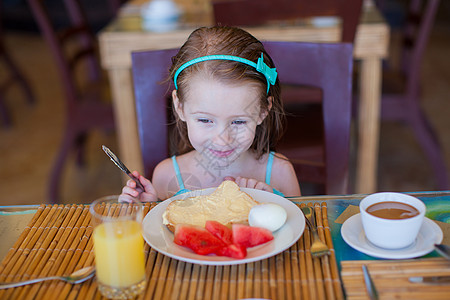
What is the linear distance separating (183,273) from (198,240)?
6 cm

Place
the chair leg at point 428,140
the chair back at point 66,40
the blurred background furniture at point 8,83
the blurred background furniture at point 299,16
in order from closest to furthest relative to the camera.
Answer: the blurred background furniture at point 299,16 < the chair back at point 66,40 < the chair leg at point 428,140 < the blurred background furniture at point 8,83

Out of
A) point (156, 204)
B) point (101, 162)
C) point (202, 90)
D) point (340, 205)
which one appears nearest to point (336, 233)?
point (340, 205)

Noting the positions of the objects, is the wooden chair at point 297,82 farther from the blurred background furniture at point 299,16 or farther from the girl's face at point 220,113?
the girl's face at point 220,113

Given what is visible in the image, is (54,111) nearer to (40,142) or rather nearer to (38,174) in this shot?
(40,142)

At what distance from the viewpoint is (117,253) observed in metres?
0.77

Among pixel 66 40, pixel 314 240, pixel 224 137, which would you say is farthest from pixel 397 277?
pixel 66 40

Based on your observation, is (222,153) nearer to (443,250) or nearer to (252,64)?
(252,64)

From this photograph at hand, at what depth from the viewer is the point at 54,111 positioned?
13.1 feet

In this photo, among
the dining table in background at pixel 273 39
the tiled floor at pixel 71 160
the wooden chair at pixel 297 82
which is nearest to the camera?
the wooden chair at pixel 297 82

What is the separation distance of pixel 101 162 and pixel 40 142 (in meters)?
0.57

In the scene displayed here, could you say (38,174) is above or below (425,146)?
below

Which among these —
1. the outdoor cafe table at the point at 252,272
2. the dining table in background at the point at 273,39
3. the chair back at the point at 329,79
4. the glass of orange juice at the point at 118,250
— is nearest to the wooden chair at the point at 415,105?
the dining table in background at the point at 273,39

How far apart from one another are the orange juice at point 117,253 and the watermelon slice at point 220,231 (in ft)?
0.50

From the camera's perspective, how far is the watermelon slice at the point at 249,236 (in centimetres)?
87
